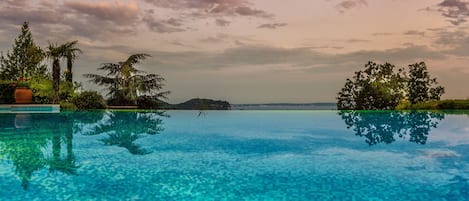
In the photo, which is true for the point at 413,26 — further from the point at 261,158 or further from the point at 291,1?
the point at 261,158

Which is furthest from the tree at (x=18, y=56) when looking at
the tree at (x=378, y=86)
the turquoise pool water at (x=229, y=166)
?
the tree at (x=378, y=86)

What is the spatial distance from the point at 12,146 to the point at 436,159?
9.55 m

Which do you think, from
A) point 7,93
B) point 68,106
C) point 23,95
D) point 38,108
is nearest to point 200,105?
point 68,106

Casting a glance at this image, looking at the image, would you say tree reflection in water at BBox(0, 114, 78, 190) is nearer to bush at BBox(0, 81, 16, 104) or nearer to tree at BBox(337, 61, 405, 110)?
bush at BBox(0, 81, 16, 104)

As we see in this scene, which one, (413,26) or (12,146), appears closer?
(12,146)

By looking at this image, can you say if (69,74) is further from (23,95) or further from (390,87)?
(390,87)

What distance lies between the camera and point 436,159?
833 centimetres

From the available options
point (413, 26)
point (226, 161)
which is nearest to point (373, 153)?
point (226, 161)

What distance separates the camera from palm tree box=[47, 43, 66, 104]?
21.8m

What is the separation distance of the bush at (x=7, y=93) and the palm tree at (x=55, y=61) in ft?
7.87

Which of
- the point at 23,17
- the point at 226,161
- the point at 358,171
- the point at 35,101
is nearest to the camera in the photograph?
the point at 358,171

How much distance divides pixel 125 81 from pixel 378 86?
52.1 ft

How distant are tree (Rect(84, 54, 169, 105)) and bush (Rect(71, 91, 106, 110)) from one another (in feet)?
4.07

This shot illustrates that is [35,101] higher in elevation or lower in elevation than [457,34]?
lower
